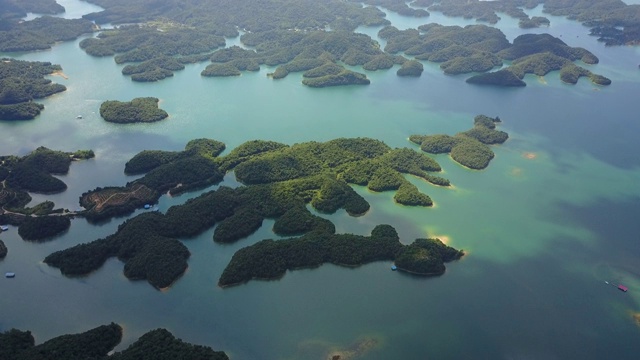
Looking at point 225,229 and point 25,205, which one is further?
point 25,205

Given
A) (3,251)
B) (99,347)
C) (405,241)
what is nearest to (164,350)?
(99,347)

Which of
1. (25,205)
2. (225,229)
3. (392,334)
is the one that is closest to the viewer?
(392,334)

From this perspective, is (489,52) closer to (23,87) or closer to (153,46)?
(153,46)

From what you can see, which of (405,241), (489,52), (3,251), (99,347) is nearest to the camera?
(99,347)

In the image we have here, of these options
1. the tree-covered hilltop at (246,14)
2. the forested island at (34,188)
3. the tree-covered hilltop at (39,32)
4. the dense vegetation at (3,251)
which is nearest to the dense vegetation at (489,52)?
the tree-covered hilltop at (246,14)

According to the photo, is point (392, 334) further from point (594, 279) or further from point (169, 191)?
point (169, 191)

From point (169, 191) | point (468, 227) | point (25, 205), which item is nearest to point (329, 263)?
point (468, 227)

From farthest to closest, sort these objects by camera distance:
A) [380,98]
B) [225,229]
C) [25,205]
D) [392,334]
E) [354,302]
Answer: [380,98]
[25,205]
[225,229]
[354,302]
[392,334]
